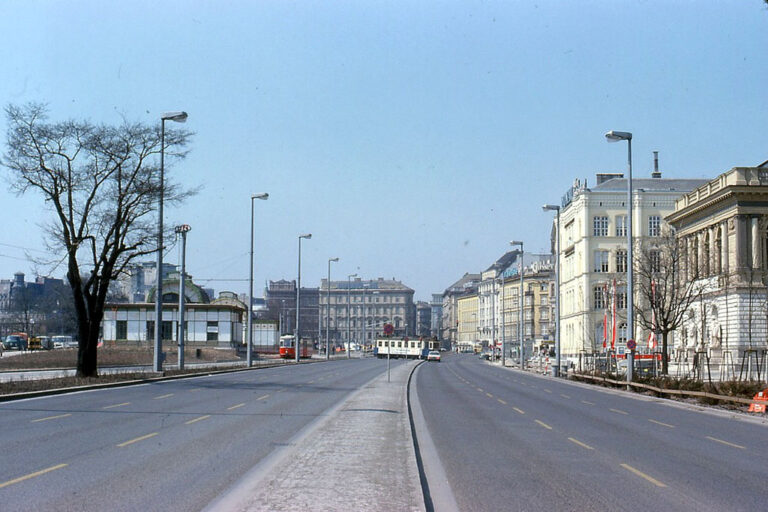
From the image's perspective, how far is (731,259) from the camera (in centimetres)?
6284

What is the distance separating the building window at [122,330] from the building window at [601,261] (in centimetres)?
5172

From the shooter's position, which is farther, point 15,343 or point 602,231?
point 15,343

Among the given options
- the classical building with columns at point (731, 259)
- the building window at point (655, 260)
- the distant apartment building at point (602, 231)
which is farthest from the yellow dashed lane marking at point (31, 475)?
the distant apartment building at point (602, 231)

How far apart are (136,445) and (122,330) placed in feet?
237

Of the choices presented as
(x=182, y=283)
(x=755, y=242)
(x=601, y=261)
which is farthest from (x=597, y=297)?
(x=182, y=283)

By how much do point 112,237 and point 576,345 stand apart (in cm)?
7222

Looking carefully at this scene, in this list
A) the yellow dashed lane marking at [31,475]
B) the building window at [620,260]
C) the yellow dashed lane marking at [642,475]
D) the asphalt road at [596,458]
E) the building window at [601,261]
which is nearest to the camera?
the asphalt road at [596,458]

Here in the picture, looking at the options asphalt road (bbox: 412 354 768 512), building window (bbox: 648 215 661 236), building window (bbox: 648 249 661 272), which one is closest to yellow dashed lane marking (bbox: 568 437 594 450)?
asphalt road (bbox: 412 354 768 512)

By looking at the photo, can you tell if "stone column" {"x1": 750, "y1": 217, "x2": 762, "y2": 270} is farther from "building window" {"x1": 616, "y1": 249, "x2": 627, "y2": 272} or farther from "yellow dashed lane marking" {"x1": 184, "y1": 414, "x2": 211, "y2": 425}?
"yellow dashed lane marking" {"x1": 184, "y1": 414, "x2": 211, "y2": 425}

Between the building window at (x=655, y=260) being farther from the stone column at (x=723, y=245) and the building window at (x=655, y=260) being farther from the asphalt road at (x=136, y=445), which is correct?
the asphalt road at (x=136, y=445)

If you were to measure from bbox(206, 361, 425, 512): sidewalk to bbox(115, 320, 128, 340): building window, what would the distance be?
229 ft

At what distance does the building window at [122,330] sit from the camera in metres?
83.4

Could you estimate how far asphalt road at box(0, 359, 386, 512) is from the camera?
991 centimetres

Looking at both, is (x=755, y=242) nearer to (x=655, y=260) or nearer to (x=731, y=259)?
(x=731, y=259)
